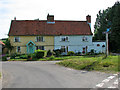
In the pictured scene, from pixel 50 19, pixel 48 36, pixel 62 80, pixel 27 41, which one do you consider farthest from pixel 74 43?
pixel 62 80

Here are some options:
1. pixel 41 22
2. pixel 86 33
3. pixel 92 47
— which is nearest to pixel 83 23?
pixel 86 33

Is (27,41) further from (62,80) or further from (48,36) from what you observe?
(62,80)

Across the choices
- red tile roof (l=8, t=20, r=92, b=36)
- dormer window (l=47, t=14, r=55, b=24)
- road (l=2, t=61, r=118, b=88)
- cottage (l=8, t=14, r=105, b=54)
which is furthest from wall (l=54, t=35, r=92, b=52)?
road (l=2, t=61, r=118, b=88)

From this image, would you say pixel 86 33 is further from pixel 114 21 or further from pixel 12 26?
pixel 12 26

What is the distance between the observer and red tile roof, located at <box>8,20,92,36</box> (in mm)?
38250

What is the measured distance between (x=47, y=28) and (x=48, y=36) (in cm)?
202

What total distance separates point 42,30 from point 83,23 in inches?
371

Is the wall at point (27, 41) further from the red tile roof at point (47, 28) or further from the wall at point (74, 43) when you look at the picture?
the wall at point (74, 43)

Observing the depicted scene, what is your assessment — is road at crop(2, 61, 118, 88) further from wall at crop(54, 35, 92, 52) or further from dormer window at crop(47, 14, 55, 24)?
dormer window at crop(47, 14, 55, 24)

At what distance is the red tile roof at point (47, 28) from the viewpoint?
3825 centimetres

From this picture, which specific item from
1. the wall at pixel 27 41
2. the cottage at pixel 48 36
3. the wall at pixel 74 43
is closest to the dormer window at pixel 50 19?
the cottage at pixel 48 36

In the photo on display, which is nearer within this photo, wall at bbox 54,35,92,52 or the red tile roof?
the red tile roof

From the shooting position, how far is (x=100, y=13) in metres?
63.5

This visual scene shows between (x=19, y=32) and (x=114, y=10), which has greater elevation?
(x=114, y=10)
